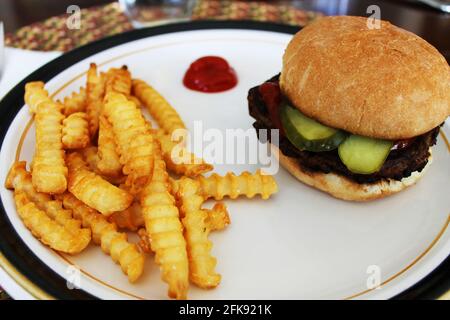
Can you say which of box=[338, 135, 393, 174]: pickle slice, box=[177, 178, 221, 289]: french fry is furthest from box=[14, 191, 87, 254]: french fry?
box=[338, 135, 393, 174]: pickle slice

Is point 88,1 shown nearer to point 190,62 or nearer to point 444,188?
point 190,62

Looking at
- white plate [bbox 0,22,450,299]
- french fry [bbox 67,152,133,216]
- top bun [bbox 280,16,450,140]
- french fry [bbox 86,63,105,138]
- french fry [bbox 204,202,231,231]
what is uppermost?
top bun [bbox 280,16,450,140]

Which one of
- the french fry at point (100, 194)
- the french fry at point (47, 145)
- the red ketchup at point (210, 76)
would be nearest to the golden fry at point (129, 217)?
the french fry at point (100, 194)

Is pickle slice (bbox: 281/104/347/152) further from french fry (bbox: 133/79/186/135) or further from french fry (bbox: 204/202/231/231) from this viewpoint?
french fry (bbox: 133/79/186/135)

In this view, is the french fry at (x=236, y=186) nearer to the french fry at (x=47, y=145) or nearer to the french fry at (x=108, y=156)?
the french fry at (x=108, y=156)

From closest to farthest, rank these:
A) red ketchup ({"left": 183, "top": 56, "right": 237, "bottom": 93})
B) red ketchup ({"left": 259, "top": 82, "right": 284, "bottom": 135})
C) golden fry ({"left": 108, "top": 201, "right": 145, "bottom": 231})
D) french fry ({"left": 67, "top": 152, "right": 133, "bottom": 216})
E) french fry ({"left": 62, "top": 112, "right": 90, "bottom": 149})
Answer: french fry ({"left": 67, "top": 152, "right": 133, "bottom": 216}) < golden fry ({"left": 108, "top": 201, "right": 145, "bottom": 231}) < french fry ({"left": 62, "top": 112, "right": 90, "bottom": 149}) < red ketchup ({"left": 259, "top": 82, "right": 284, "bottom": 135}) < red ketchup ({"left": 183, "top": 56, "right": 237, "bottom": 93})

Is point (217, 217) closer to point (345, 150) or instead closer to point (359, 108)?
point (345, 150)

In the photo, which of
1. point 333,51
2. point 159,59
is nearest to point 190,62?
point 159,59

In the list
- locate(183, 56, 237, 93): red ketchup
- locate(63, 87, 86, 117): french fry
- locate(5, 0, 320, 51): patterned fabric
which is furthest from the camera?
locate(5, 0, 320, 51): patterned fabric
